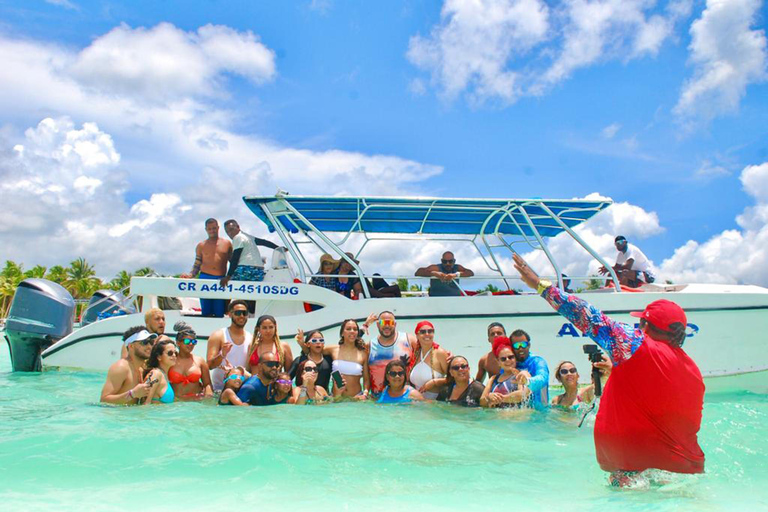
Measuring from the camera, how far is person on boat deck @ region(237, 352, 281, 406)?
5.88 m

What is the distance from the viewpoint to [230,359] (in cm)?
646

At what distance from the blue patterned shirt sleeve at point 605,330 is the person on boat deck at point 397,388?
3165 mm

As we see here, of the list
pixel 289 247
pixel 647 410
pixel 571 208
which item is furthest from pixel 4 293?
pixel 647 410

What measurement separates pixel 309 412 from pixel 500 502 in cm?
275

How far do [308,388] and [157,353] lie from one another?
159 centimetres

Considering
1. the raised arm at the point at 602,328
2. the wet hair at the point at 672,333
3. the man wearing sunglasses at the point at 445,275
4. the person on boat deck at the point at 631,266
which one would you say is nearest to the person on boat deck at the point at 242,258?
the man wearing sunglasses at the point at 445,275

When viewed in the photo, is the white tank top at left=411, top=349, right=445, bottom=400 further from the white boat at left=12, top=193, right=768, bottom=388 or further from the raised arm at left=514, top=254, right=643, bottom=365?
the raised arm at left=514, top=254, right=643, bottom=365

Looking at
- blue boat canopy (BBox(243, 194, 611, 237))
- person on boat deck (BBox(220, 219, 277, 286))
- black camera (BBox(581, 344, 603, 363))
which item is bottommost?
black camera (BBox(581, 344, 603, 363))

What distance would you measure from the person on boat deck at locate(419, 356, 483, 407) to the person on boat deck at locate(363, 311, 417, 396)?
1.50 feet

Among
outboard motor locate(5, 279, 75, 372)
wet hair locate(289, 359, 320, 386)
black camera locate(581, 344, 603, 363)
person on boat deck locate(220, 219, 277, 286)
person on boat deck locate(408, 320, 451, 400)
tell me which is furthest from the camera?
outboard motor locate(5, 279, 75, 372)

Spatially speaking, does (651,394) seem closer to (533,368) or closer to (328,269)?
(533,368)

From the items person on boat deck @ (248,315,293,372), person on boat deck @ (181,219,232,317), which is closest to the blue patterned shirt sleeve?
person on boat deck @ (248,315,293,372)

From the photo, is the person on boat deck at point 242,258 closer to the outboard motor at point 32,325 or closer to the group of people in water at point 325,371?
the group of people in water at point 325,371

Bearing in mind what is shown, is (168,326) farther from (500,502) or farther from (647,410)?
(647,410)
